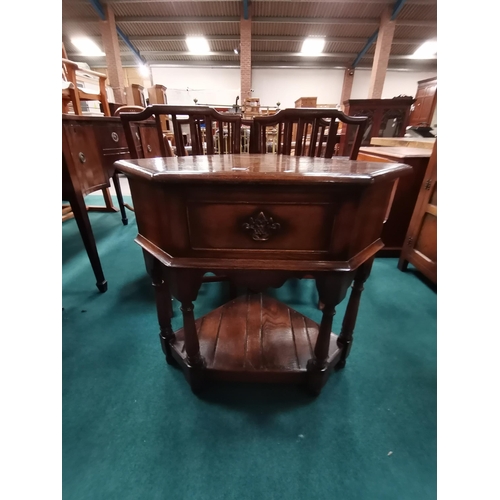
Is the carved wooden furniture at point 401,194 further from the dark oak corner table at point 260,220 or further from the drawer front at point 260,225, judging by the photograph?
the drawer front at point 260,225

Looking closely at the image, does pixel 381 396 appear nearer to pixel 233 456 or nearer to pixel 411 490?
pixel 411 490

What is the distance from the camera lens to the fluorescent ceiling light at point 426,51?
7.91 m

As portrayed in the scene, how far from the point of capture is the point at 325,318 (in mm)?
761

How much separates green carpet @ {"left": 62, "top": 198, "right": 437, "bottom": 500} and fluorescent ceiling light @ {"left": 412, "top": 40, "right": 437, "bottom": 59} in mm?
10732

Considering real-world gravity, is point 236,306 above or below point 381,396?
above

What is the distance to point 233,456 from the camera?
0.76 meters

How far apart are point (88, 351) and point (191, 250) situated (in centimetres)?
90

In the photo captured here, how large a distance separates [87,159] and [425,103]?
9.76 meters

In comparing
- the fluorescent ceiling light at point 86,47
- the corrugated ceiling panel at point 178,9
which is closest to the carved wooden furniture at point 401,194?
the corrugated ceiling panel at point 178,9

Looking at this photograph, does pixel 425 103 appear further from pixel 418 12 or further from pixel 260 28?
pixel 260 28

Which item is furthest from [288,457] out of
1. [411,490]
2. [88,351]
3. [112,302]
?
[112,302]

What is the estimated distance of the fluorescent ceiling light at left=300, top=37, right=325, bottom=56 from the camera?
755 centimetres

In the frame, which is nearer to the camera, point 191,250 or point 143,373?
point 191,250

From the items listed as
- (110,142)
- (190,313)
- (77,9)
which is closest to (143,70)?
(77,9)
